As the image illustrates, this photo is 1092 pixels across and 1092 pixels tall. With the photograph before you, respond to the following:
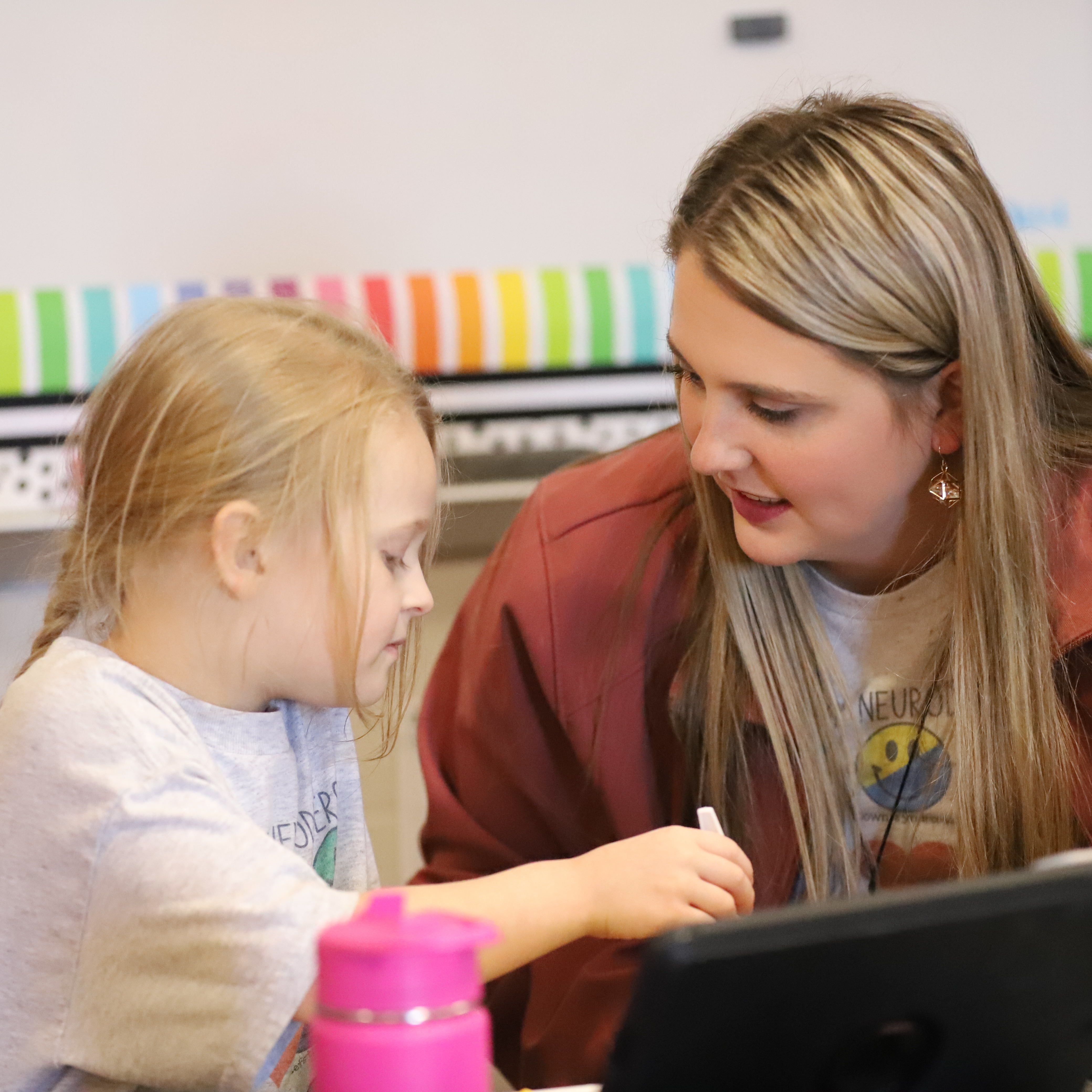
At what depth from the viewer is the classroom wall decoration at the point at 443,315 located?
169cm

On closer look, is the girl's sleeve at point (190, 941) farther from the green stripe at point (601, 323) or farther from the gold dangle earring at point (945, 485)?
the green stripe at point (601, 323)

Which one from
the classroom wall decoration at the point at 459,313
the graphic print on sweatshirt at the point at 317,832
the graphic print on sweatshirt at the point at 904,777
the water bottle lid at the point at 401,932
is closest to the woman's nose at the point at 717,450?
the graphic print on sweatshirt at the point at 904,777

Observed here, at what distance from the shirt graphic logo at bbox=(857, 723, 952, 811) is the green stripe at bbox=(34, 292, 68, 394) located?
1.05 meters

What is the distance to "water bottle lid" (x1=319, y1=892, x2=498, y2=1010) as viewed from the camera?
46cm

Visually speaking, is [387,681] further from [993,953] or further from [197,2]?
[197,2]

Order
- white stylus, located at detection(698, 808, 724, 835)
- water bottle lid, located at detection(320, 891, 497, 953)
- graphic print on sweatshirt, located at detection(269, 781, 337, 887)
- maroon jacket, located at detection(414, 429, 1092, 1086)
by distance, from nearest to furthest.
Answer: water bottle lid, located at detection(320, 891, 497, 953)
white stylus, located at detection(698, 808, 724, 835)
graphic print on sweatshirt, located at detection(269, 781, 337, 887)
maroon jacket, located at detection(414, 429, 1092, 1086)

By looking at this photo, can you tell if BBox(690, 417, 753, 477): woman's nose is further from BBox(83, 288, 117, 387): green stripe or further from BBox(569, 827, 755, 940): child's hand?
BBox(83, 288, 117, 387): green stripe

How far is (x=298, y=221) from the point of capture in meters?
1.81

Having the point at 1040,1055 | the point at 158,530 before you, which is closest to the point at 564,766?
the point at 158,530

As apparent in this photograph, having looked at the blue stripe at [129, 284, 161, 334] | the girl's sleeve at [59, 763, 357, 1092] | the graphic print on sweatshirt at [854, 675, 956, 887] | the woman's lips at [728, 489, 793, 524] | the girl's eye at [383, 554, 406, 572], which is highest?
the blue stripe at [129, 284, 161, 334]

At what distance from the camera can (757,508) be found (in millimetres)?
1114

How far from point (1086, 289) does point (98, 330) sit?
129cm

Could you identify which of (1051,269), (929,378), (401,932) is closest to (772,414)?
(929,378)

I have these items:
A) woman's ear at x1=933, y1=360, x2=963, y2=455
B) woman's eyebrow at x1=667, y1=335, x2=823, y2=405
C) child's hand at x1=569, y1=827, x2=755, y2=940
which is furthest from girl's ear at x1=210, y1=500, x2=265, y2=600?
woman's ear at x1=933, y1=360, x2=963, y2=455
